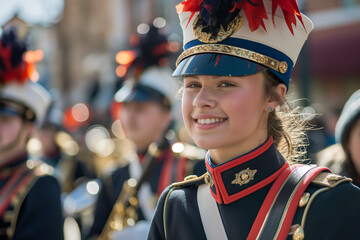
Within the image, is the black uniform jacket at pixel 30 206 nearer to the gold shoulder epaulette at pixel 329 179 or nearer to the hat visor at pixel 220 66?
the hat visor at pixel 220 66

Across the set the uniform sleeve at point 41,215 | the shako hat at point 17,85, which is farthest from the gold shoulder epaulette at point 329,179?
the shako hat at point 17,85

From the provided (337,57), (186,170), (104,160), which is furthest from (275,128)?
(337,57)

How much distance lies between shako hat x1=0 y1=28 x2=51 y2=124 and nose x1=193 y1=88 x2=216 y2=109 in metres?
2.21

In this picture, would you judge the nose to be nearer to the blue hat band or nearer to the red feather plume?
the blue hat band

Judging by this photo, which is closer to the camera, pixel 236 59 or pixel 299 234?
pixel 299 234

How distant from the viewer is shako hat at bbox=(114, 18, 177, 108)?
183 inches

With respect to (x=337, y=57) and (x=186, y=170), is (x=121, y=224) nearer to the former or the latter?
(x=186, y=170)

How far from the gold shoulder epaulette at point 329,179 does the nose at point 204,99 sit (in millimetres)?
509

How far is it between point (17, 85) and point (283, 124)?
2.44 metres

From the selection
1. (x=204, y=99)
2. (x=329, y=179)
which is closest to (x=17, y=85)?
(x=204, y=99)

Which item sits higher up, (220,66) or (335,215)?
(220,66)

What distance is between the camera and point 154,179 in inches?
166

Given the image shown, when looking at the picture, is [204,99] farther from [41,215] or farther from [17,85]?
[17,85]

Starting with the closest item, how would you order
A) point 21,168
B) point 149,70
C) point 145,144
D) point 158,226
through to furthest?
1. point 158,226
2. point 21,168
3. point 145,144
4. point 149,70
